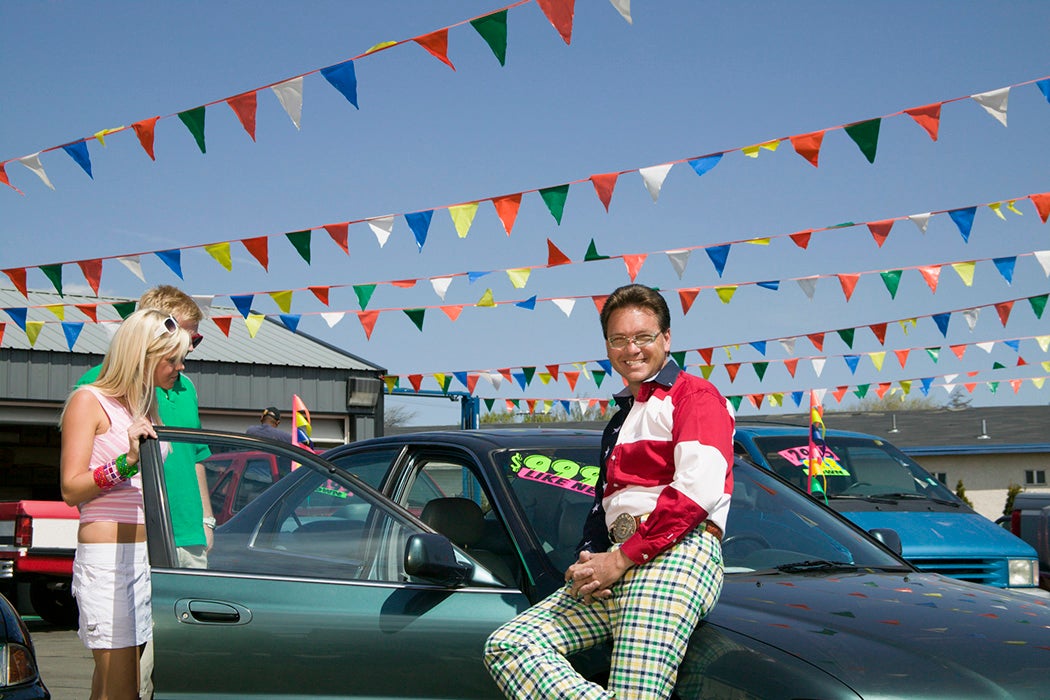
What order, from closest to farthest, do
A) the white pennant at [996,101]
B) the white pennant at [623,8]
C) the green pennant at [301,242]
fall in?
the white pennant at [623,8] < the white pennant at [996,101] < the green pennant at [301,242]

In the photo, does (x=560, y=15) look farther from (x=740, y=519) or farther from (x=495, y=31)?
(x=740, y=519)

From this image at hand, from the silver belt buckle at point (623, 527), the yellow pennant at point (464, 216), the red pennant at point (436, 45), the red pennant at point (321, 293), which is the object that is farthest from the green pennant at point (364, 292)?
the silver belt buckle at point (623, 527)

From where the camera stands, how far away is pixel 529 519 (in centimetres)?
348

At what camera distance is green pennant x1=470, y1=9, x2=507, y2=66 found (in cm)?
705

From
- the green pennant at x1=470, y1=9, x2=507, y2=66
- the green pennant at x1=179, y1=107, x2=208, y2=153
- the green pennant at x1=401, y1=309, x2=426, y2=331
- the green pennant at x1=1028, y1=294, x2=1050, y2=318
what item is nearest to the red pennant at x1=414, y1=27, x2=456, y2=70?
the green pennant at x1=470, y1=9, x2=507, y2=66

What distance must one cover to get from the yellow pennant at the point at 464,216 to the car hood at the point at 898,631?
21.8 feet

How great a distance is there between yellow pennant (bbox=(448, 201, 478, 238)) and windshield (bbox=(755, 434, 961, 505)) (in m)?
3.28

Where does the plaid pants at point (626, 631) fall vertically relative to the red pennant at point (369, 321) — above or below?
below

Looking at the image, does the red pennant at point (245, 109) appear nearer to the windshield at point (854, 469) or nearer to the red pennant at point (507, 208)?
the red pennant at point (507, 208)

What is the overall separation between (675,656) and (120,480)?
1.72 metres

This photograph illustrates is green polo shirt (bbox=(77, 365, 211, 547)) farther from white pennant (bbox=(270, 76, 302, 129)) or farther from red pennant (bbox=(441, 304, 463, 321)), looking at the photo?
red pennant (bbox=(441, 304, 463, 321))

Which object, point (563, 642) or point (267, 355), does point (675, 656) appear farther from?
point (267, 355)

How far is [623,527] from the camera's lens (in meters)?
2.93

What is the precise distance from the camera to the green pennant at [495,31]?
7.05 m
